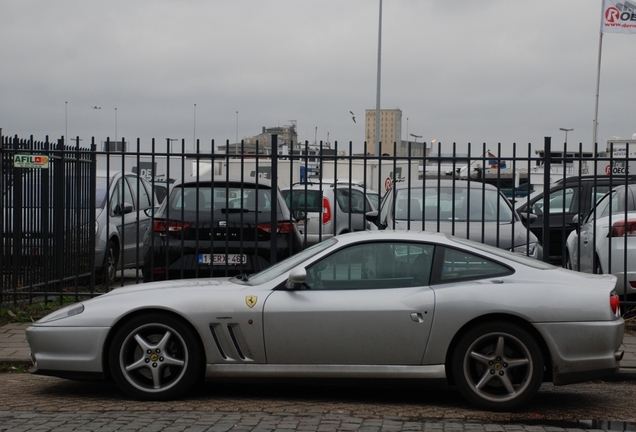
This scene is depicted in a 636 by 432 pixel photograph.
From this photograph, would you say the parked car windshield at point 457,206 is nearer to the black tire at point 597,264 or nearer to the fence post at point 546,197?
the black tire at point 597,264

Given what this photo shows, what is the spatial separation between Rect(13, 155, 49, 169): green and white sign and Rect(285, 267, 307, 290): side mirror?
4.88 metres

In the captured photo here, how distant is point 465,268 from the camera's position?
22.5ft

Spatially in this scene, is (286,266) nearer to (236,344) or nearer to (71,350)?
(236,344)

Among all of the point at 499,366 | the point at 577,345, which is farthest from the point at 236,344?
the point at 577,345

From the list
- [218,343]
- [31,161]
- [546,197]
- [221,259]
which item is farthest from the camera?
[31,161]

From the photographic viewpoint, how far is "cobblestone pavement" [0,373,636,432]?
6.03 m

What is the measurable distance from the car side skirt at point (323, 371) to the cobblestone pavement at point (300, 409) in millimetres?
240

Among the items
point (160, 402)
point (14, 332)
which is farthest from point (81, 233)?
point (160, 402)

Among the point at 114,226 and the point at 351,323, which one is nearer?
the point at 351,323

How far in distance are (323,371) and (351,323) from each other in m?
0.41

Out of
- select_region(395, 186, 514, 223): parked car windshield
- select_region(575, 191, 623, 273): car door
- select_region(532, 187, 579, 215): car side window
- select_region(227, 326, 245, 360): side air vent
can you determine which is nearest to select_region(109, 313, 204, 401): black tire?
select_region(227, 326, 245, 360): side air vent

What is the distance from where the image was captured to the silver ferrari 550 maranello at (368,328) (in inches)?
255

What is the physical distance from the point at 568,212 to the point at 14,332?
9762 mm

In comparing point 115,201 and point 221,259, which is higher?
point 115,201
